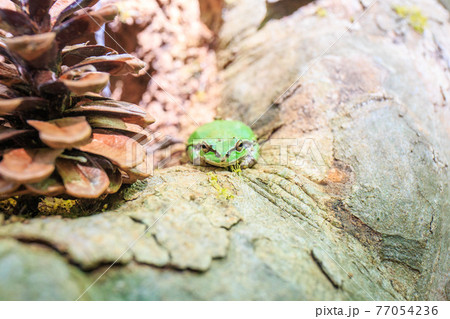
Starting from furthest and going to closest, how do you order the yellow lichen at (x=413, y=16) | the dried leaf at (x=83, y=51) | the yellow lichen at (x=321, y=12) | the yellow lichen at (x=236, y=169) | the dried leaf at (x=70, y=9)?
the yellow lichen at (x=321, y=12) < the yellow lichen at (x=413, y=16) < the yellow lichen at (x=236, y=169) < the dried leaf at (x=83, y=51) < the dried leaf at (x=70, y=9)

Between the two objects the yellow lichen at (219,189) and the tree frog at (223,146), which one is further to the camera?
the tree frog at (223,146)

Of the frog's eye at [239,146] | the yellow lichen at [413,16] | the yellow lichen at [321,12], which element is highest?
the yellow lichen at [413,16]

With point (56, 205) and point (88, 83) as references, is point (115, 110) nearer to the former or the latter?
point (88, 83)

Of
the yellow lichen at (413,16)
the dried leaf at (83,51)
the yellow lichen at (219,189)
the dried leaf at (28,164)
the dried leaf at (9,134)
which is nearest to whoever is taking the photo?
the dried leaf at (28,164)

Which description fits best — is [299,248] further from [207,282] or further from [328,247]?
[207,282]

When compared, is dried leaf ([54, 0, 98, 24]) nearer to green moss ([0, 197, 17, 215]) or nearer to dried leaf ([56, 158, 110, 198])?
dried leaf ([56, 158, 110, 198])

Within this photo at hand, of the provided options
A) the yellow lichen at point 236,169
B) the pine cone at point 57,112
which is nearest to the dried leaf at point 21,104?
the pine cone at point 57,112

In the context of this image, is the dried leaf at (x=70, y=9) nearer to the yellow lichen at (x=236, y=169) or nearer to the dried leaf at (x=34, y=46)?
the dried leaf at (x=34, y=46)
